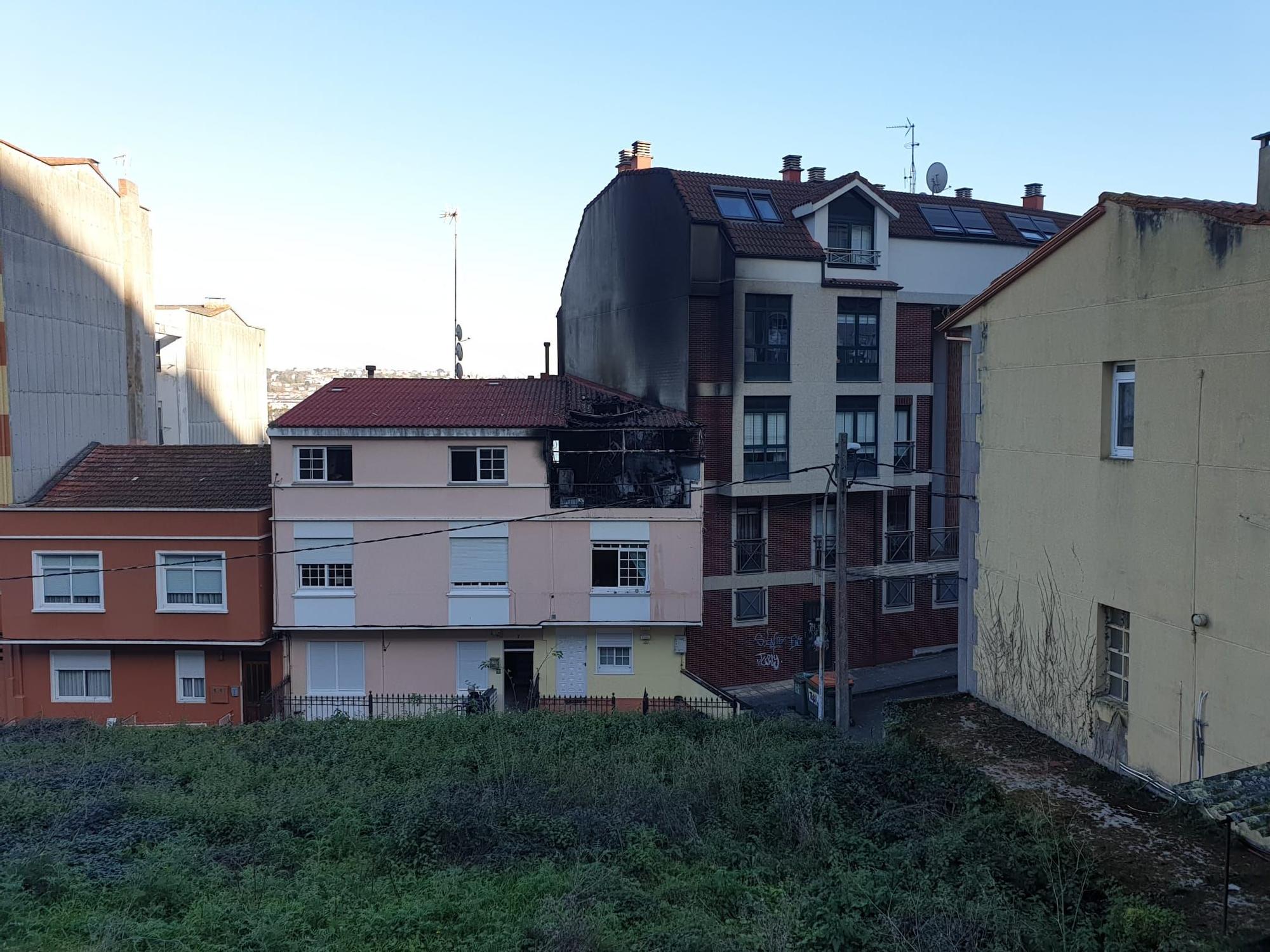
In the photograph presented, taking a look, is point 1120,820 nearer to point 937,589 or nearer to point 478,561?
point 478,561

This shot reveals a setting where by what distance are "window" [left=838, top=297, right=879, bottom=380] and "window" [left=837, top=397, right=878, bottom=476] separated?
761mm

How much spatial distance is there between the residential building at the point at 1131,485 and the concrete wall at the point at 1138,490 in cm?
3

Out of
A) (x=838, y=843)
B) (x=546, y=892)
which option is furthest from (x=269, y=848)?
(x=838, y=843)

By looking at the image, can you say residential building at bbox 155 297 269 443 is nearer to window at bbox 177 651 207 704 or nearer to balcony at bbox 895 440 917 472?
window at bbox 177 651 207 704

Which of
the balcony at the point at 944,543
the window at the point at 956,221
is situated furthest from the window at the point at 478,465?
the window at the point at 956,221

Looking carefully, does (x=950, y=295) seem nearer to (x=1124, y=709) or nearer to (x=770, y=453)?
(x=770, y=453)

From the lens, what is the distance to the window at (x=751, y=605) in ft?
95.7

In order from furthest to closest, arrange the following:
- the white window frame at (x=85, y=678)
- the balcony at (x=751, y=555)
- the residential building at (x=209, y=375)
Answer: the residential building at (x=209, y=375), the balcony at (x=751, y=555), the white window frame at (x=85, y=678)

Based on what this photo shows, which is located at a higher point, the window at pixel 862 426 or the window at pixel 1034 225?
the window at pixel 1034 225

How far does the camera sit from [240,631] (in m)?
25.6

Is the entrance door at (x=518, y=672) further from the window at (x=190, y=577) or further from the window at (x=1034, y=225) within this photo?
the window at (x=1034, y=225)

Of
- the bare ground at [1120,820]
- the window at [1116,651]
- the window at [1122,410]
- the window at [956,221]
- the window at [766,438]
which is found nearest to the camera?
the bare ground at [1120,820]

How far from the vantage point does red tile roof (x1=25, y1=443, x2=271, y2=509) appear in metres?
26.1

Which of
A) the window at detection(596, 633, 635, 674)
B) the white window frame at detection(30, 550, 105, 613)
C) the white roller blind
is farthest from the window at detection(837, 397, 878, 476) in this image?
the white window frame at detection(30, 550, 105, 613)
